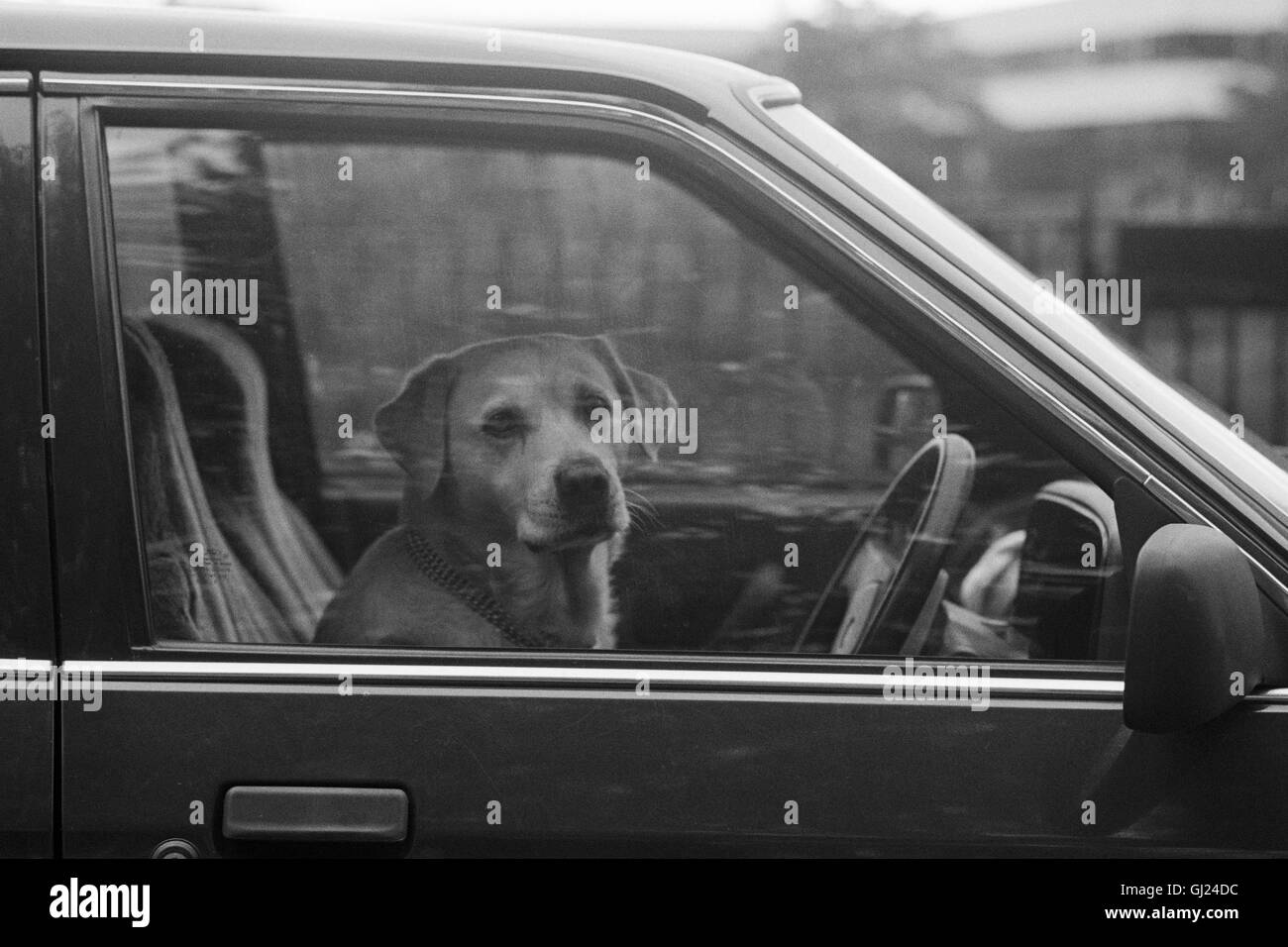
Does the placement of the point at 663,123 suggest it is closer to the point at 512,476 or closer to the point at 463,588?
the point at 512,476

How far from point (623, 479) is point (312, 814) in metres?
0.56

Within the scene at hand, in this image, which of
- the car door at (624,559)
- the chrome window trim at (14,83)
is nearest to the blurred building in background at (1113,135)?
the car door at (624,559)

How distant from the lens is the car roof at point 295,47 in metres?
1.64

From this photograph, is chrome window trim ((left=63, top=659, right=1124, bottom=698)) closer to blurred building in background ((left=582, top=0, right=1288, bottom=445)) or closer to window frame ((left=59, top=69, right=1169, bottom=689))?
window frame ((left=59, top=69, right=1169, bottom=689))

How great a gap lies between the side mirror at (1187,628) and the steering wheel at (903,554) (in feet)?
1.05

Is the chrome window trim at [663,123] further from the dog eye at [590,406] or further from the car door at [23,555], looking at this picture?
the dog eye at [590,406]

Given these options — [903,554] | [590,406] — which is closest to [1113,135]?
[903,554]

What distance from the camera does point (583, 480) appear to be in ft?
5.58

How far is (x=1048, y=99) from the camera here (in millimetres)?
3352

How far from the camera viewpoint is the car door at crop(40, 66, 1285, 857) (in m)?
1.54

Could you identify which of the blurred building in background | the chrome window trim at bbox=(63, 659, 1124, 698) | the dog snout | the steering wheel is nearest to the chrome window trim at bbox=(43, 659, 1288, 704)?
the chrome window trim at bbox=(63, 659, 1124, 698)

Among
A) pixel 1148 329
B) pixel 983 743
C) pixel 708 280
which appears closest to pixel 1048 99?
pixel 1148 329

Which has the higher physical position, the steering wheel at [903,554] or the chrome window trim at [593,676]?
the steering wheel at [903,554]

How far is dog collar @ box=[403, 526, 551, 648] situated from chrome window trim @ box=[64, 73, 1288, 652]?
0.57 metres
